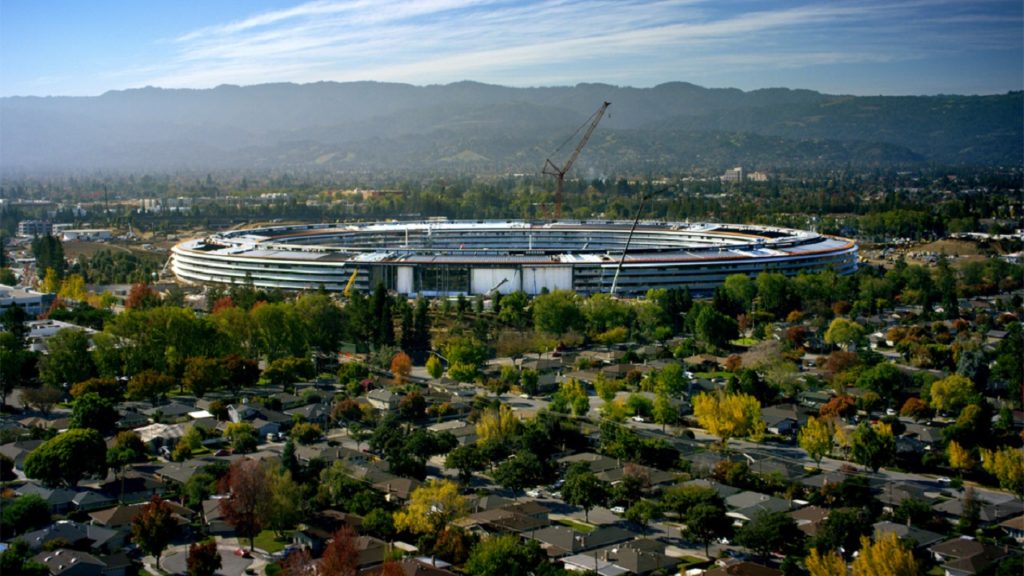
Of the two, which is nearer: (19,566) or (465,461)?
(19,566)

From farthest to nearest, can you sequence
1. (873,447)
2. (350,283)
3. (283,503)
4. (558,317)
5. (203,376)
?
(350,283) < (558,317) < (203,376) < (873,447) < (283,503)

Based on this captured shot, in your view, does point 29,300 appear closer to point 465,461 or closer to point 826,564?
point 465,461

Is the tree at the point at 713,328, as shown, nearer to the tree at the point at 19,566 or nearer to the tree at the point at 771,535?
the tree at the point at 771,535

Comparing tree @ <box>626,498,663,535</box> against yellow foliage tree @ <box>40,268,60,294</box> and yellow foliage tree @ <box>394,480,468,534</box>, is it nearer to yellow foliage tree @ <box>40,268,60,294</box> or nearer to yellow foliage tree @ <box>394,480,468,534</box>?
yellow foliage tree @ <box>394,480,468,534</box>

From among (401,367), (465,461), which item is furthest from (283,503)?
(401,367)

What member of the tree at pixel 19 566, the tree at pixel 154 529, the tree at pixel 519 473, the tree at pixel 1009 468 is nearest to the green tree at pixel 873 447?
the tree at pixel 1009 468

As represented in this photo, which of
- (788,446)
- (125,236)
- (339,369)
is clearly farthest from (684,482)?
(125,236)
